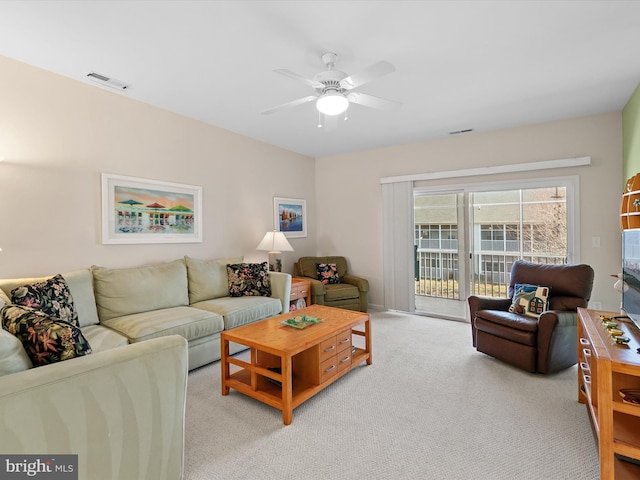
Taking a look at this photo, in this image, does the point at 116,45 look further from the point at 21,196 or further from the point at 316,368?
the point at 316,368

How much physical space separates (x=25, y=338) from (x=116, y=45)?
79.6 inches

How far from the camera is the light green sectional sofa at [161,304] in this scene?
253cm

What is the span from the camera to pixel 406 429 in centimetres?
202

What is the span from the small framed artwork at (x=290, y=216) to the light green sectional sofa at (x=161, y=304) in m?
1.51

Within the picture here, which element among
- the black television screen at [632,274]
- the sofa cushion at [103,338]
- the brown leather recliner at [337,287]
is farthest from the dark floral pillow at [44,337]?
the brown leather recliner at [337,287]

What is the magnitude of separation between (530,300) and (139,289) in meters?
3.71

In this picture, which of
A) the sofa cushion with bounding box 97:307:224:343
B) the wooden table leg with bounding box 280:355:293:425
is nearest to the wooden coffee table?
the wooden table leg with bounding box 280:355:293:425

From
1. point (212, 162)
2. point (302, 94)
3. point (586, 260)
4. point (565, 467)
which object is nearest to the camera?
point (565, 467)

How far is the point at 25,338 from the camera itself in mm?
1404

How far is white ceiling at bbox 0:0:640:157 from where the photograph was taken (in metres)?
1.92

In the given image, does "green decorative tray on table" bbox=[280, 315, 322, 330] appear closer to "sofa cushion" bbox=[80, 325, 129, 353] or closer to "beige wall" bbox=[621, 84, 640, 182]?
"sofa cushion" bbox=[80, 325, 129, 353]

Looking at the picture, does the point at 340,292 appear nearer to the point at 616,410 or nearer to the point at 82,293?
the point at 82,293

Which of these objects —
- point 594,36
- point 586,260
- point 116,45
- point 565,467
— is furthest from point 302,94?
point 586,260

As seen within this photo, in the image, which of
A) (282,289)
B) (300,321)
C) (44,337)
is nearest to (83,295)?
(44,337)
